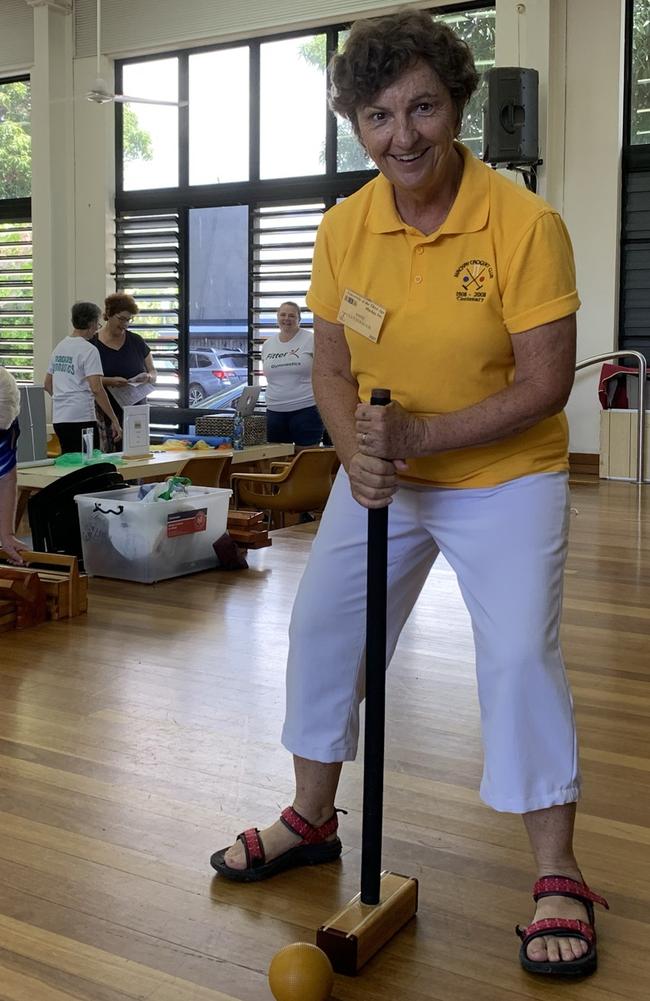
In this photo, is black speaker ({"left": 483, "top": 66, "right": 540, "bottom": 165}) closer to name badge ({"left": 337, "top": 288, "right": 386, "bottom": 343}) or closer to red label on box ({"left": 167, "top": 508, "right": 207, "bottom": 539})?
red label on box ({"left": 167, "top": 508, "right": 207, "bottom": 539})

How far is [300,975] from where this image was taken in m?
1.69

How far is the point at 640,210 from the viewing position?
9.44 metres

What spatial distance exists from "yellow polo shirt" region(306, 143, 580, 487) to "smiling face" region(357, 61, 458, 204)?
0.07 metres

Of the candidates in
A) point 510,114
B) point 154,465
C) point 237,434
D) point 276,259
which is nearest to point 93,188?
point 276,259

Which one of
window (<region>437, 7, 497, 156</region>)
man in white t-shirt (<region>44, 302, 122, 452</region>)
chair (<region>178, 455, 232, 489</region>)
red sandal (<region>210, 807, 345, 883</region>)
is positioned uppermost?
window (<region>437, 7, 497, 156</region>)

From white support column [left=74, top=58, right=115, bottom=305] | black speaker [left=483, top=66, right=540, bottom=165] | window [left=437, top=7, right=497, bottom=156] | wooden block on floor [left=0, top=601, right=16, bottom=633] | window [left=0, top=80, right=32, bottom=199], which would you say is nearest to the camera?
wooden block on floor [left=0, top=601, right=16, bottom=633]

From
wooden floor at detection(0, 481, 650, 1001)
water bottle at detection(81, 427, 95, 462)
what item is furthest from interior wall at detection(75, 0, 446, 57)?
wooden floor at detection(0, 481, 650, 1001)

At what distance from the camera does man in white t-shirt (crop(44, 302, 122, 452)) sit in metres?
6.84

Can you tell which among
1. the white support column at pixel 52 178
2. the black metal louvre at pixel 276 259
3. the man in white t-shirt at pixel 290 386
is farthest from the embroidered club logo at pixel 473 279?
the white support column at pixel 52 178

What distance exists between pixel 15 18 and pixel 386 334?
11638 mm

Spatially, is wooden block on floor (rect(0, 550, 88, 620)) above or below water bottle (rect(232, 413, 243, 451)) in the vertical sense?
below

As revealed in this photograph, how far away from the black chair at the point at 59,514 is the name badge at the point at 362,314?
3.67 meters

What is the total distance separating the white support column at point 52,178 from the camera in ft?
37.9

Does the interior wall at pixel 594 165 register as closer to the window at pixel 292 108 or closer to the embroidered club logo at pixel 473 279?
the window at pixel 292 108
